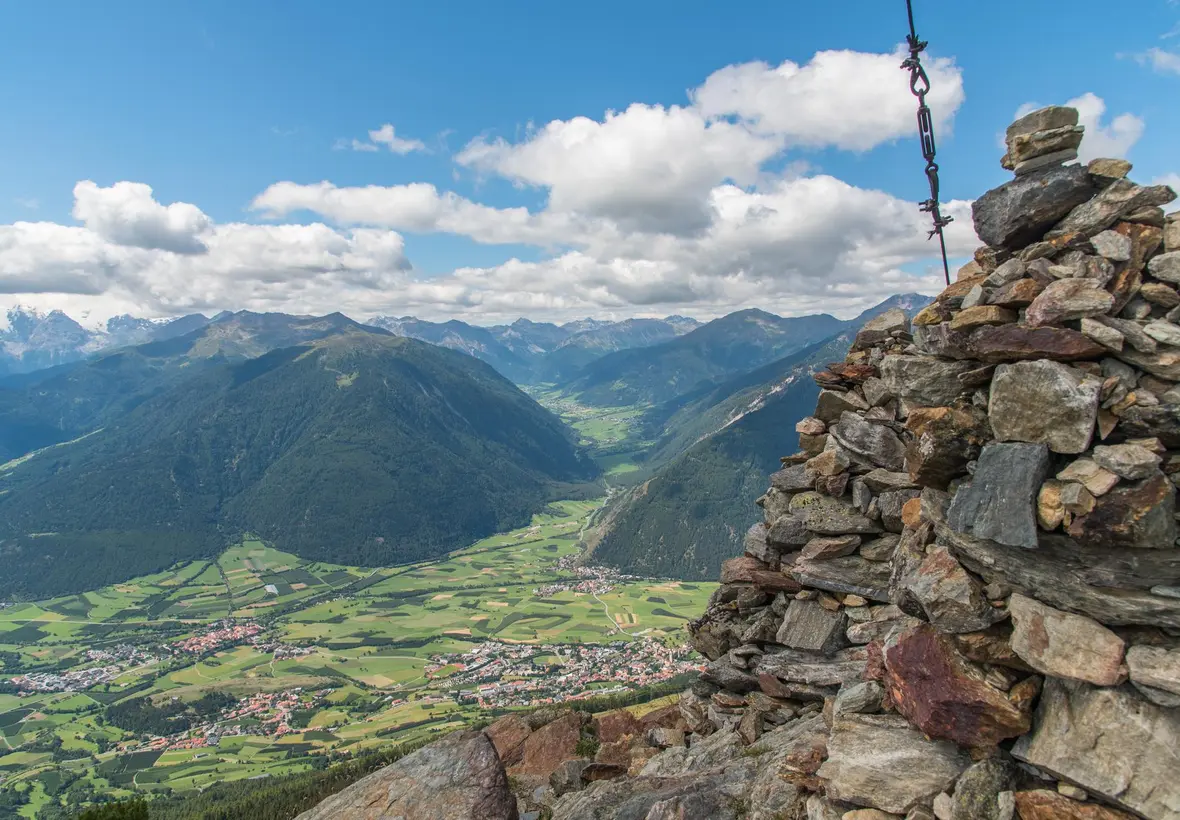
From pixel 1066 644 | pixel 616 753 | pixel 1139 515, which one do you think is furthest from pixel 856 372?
pixel 616 753

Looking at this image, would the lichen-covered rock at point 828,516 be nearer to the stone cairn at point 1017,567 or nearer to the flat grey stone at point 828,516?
the flat grey stone at point 828,516

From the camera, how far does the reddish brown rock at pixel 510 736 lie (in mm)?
34125

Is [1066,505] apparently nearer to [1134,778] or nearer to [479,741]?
[1134,778]

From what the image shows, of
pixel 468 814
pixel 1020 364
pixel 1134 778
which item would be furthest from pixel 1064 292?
pixel 468 814

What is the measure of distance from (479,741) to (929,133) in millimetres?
26743

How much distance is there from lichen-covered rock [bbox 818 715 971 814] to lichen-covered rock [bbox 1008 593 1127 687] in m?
3.04

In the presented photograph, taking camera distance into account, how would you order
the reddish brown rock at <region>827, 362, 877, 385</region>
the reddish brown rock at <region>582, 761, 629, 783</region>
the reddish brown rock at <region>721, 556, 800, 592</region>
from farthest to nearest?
the reddish brown rock at <region>582, 761, 629, 783</region>, the reddish brown rock at <region>721, 556, 800, 592</region>, the reddish brown rock at <region>827, 362, 877, 385</region>

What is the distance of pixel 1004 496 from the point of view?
40.3ft

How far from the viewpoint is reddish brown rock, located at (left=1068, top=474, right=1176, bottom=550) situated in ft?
34.6

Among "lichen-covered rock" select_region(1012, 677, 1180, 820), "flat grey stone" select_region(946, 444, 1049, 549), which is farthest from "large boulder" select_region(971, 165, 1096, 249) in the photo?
"lichen-covered rock" select_region(1012, 677, 1180, 820)

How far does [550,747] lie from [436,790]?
14.6 meters

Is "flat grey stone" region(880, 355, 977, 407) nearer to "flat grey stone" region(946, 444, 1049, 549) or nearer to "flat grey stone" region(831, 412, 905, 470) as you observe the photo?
"flat grey stone" region(946, 444, 1049, 549)

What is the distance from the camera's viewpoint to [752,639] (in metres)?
25.0

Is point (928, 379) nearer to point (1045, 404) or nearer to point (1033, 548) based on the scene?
point (1045, 404)
